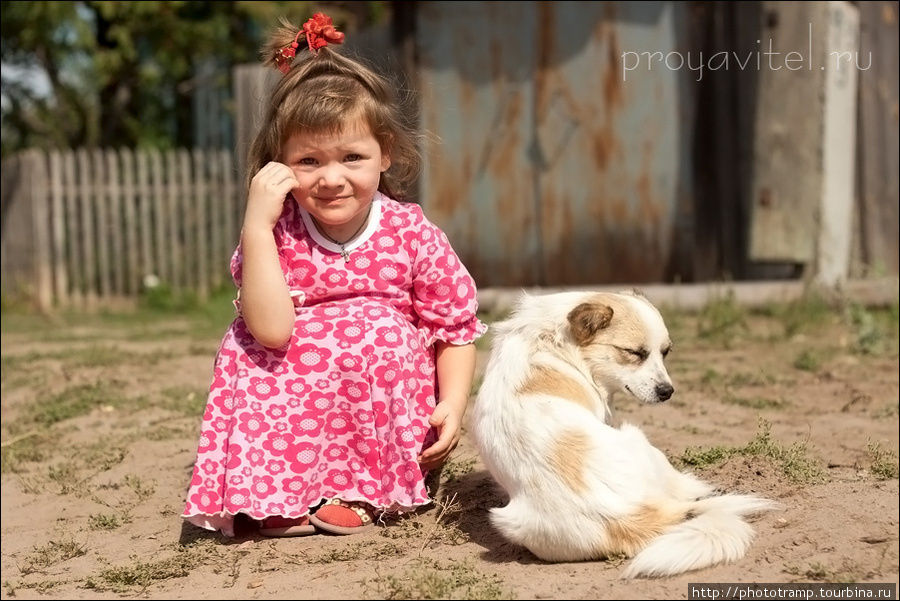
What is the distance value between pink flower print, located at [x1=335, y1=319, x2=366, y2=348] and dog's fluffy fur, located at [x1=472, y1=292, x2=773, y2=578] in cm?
43

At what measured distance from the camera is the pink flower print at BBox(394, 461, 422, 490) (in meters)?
3.55

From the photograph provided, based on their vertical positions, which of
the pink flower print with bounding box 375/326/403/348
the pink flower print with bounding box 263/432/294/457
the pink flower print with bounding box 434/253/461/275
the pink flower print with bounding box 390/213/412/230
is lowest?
the pink flower print with bounding box 263/432/294/457

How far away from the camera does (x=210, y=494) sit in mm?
3494

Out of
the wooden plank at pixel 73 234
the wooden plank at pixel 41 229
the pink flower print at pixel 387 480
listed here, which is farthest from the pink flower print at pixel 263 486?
the wooden plank at pixel 73 234

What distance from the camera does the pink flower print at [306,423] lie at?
11.6ft

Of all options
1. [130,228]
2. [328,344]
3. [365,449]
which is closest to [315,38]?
[328,344]

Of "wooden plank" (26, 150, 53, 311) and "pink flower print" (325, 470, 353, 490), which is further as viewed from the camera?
"wooden plank" (26, 150, 53, 311)

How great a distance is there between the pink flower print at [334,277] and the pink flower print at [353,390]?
34cm

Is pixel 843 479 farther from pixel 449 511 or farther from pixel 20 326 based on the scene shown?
pixel 20 326

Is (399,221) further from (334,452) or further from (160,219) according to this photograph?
(160,219)

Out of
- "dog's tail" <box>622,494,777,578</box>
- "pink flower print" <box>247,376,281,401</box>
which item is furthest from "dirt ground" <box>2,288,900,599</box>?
"pink flower print" <box>247,376,281,401</box>

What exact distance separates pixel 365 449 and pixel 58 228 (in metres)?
8.33

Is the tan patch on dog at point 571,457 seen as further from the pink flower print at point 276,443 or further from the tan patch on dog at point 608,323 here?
the pink flower print at point 276,443

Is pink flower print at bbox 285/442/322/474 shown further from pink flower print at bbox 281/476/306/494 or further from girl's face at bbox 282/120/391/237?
girl's face at bbox 282/120/391/237
